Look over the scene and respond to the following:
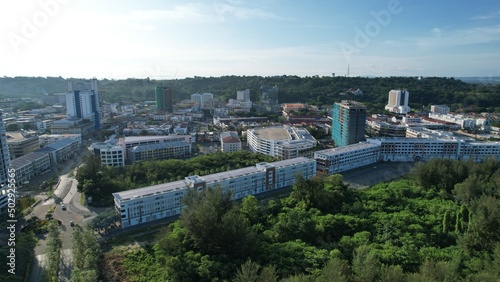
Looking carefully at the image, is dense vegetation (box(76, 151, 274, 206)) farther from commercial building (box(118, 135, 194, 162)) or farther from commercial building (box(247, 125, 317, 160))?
commercial building (box(118, 135, 194, 162))

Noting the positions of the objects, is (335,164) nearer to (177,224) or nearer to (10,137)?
(177,224)

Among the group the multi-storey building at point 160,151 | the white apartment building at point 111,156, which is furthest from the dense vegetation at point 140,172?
the multi-storey building at point 160,151

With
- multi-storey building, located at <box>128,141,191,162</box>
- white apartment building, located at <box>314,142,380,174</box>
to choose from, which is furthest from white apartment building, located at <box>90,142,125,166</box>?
white apartment building, located at <box>314,142,380,174</box>

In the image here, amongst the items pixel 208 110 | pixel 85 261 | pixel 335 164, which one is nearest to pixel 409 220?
pixel 335 164

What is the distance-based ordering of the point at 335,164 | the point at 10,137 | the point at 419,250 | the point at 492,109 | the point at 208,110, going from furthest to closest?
1. the point at 208,110
2. the point at 492,109
3. the point at 10,137
4. the point at 335,164
5. the point at 419,250

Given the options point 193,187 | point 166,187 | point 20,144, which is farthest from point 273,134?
point 20,144
